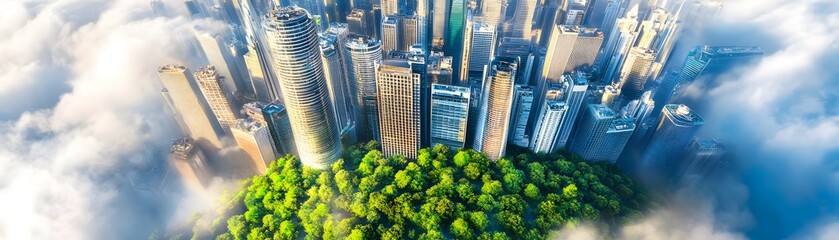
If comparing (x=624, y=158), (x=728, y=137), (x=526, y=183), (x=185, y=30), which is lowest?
(x=624, y=158)

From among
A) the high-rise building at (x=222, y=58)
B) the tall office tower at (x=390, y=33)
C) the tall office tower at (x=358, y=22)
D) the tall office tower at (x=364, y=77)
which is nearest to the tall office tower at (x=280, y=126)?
the tall office tower at (x=364, y=77)

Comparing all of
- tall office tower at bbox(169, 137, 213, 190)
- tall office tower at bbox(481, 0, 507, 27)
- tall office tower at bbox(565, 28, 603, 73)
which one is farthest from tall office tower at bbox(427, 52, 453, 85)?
tall office tower at bbox(169, 137, 213, 190)

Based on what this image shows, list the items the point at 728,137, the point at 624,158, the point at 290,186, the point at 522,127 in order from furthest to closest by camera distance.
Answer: the point at 624,158, the point at 522,127, the point at 728,137, the point at 290,186

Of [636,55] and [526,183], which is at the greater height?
[636,55]

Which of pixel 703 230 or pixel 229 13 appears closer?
pixel 703 230

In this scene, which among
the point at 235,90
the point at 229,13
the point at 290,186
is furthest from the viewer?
the point at 229,13

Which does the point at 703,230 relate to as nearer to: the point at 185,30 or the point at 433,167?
the point at 433,167

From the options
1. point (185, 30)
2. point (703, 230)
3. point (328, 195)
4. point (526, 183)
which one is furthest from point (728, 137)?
point (185, 30)
